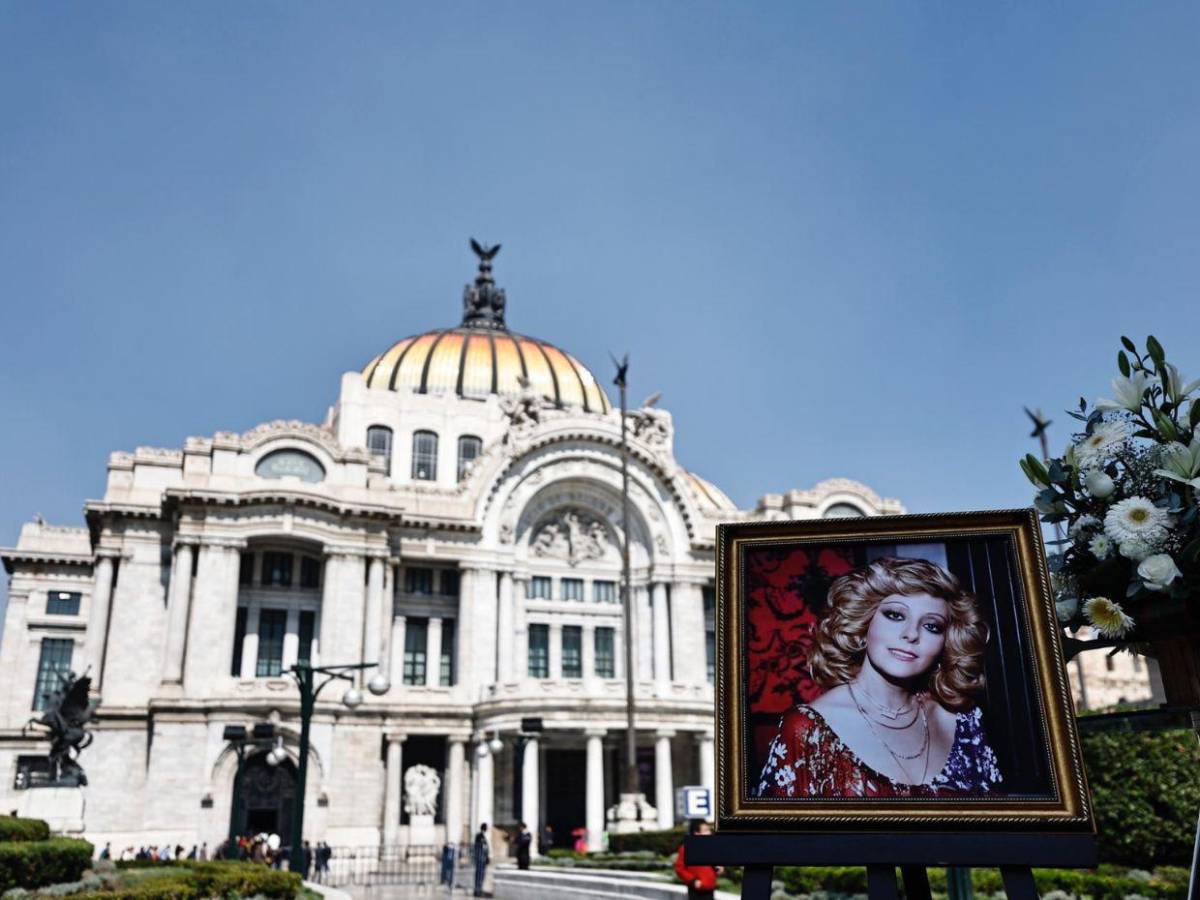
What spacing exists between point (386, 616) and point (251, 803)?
1002 centimetres

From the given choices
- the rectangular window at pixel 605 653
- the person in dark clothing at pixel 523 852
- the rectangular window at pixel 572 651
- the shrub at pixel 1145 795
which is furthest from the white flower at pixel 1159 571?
the rectangular window at pixel 605 653

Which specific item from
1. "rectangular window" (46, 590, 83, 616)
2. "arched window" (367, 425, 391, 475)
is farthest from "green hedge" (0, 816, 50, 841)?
"rectangular window" (46, 590, 83, 616)

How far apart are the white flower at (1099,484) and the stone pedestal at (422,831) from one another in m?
44.1

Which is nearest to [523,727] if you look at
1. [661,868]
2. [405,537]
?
[661,868]

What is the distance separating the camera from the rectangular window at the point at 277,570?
48.6m

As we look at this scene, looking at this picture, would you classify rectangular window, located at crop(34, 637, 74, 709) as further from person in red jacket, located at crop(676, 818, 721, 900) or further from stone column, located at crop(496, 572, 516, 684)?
person in red jacket, located at crop(676, 818, 721, 900)

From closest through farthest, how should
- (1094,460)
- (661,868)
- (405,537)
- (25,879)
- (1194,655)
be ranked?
(1194,655), (1094,460), (25,879), (661,868), (405,537)

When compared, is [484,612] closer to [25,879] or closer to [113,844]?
[113,844]

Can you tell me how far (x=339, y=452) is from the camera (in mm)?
49000

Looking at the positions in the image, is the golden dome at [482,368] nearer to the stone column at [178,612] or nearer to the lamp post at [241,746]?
the stone column at [178,612]

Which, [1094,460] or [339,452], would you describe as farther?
[339,452]

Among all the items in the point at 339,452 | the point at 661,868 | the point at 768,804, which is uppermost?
the point at 339,452

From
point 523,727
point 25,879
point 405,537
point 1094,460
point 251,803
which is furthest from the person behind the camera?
point 405,537

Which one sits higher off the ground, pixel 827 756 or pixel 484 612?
pixel 484 612
